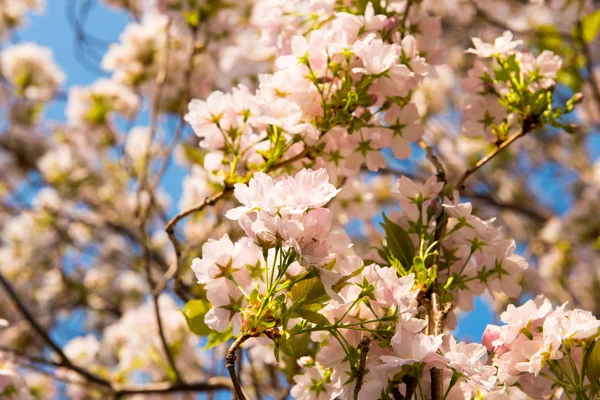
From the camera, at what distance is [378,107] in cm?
84

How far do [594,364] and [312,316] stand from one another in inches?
11.5

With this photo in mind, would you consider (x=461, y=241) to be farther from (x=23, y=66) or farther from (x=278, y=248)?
(x=23, y=66)

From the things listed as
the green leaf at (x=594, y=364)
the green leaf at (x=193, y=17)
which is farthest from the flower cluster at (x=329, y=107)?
the green leaf at (x=193, y=17)

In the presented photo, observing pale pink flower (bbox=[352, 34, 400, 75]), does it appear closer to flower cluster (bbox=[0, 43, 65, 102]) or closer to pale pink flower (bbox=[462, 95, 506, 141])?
pale pink flower (bbox=[462, 95, 506, 141])

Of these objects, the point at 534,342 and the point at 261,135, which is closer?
the point at 534,342

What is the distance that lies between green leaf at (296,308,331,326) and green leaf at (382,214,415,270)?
6.0 inches

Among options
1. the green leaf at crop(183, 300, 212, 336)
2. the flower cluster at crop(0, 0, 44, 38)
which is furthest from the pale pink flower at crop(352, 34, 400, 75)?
the flower cluster at crop(0, 0, 44, 38)

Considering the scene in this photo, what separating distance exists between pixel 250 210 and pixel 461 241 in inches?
12.0

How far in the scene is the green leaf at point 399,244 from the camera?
70 cm

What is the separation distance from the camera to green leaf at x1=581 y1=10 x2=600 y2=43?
162 centimetres

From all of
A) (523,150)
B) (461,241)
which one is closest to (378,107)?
(461,241)

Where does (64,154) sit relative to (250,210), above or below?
above

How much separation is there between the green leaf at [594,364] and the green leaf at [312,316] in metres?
0.28

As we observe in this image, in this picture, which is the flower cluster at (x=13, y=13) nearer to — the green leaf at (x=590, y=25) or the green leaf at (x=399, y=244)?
the green leaf at (x=590, y=25)
